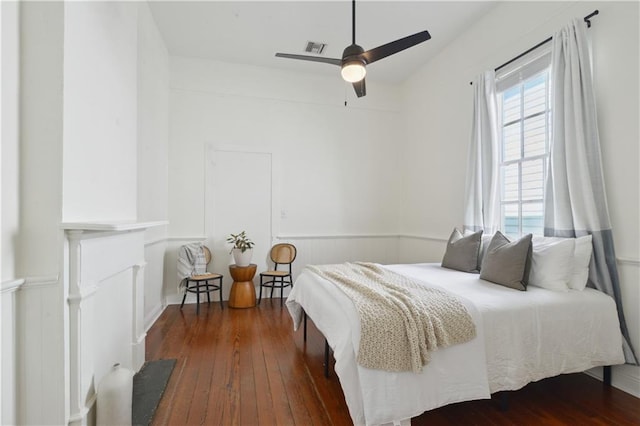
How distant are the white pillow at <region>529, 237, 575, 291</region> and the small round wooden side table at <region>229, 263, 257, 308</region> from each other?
307cm

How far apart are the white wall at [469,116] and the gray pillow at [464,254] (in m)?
0.82

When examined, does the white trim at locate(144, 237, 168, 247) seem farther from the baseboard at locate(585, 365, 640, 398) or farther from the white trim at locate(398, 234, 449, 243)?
the baseboard at locate(585, 365, 640, 398)

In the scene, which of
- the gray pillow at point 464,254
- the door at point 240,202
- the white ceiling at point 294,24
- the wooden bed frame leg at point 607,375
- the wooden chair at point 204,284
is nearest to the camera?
the wooden bed frame leg at point 607,375

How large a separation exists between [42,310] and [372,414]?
1.59 meters

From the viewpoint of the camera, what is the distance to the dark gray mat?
6.10 feet

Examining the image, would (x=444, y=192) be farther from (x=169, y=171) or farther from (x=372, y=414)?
(x=169, y=171)

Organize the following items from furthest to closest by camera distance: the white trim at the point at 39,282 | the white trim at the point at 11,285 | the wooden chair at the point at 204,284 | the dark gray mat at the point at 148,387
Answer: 1. the wooden chair at the point at 204,284
2. the dark gray mat at the point at 148,387
3. the white trim at the point at 39,282
4. the white trim at the point at 11,285

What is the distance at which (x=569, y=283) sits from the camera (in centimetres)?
230

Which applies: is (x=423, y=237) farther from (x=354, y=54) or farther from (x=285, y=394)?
(x=285, y=394)

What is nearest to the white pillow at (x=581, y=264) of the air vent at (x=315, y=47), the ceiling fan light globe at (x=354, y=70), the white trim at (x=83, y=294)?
the ceiling fan light globe at (x=354, y=70)

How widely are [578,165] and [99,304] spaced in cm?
345

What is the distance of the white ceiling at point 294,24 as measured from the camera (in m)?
3.29

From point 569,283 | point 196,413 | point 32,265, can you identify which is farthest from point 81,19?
point 569,283

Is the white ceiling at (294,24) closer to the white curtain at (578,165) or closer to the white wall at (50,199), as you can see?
the white curtain at (578,165)
